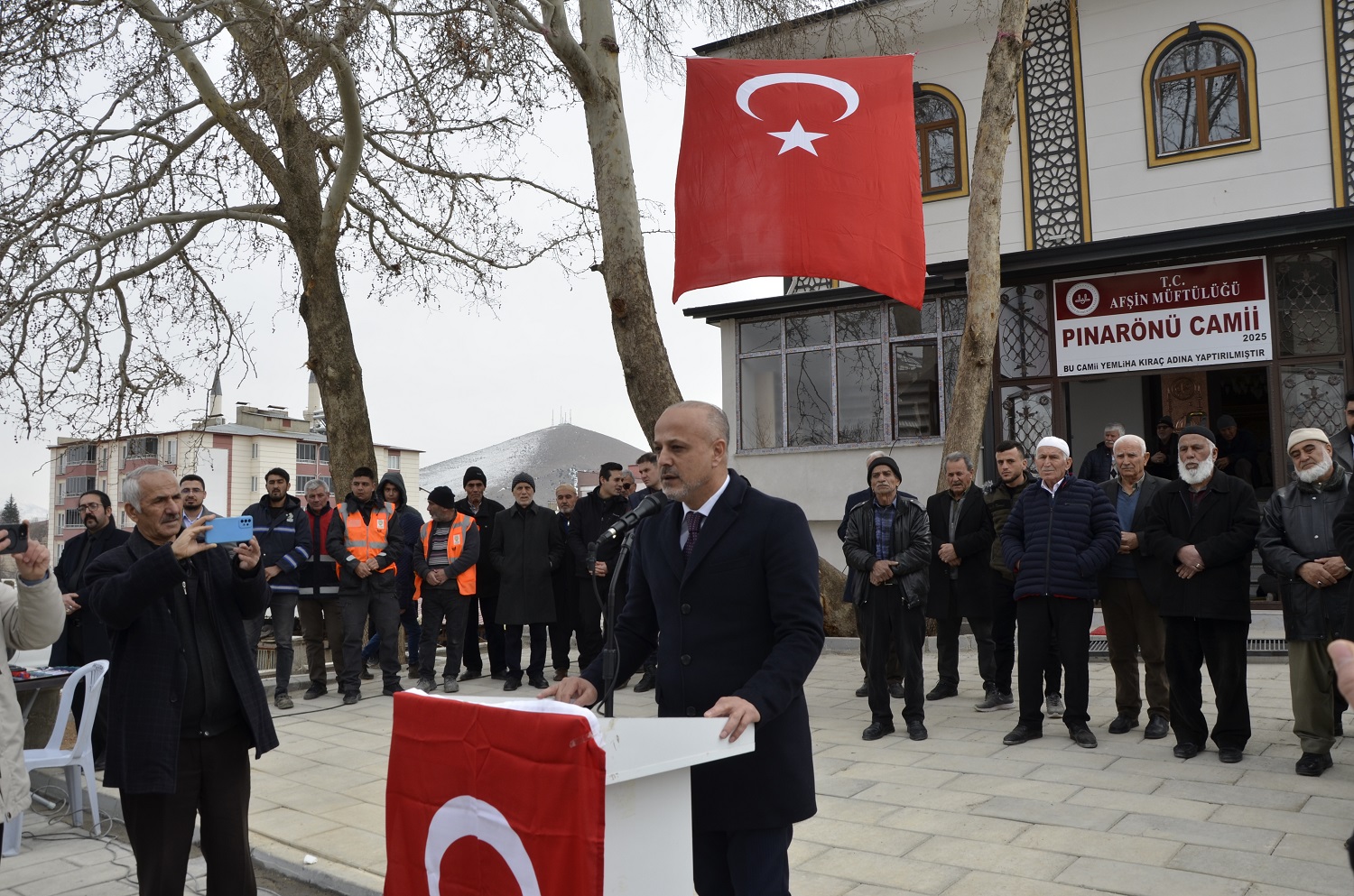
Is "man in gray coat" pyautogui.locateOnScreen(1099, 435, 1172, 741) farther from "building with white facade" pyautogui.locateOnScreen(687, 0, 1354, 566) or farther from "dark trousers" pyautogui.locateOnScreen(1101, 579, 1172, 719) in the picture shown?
"building with white facade" pyautogui.locateOnScreen(687, 0, 1354, 566)

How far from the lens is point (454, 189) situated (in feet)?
56.5

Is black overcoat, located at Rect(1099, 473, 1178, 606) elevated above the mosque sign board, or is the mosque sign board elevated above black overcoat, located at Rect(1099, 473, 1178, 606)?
the mosque sign board

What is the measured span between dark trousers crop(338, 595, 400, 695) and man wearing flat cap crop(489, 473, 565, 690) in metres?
1.02

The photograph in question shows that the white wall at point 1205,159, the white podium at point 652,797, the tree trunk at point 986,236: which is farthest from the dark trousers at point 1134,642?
the white wall at point 1205,159

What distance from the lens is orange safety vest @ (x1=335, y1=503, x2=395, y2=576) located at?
998cm

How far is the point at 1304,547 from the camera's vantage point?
6453 mm

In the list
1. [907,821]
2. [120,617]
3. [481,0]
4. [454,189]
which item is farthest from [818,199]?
[454,189]

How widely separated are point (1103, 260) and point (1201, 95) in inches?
124

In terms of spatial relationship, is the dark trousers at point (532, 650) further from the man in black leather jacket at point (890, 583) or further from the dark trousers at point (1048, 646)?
the dark trousers at point (1048, 646)

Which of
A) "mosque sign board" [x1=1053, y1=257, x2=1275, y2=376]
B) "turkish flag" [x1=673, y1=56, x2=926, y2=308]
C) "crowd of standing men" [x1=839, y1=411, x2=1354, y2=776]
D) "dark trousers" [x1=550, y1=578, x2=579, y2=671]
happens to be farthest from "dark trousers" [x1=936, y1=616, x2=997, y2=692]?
"mosque sign board" [x1=1053, y1=257, x2=1275, y2=376]

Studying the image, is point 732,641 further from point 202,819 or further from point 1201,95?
point 1201,95

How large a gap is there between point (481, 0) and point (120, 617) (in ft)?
29.9

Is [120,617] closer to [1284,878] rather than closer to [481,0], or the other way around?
[1284,878]

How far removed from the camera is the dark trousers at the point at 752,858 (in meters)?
3.06
